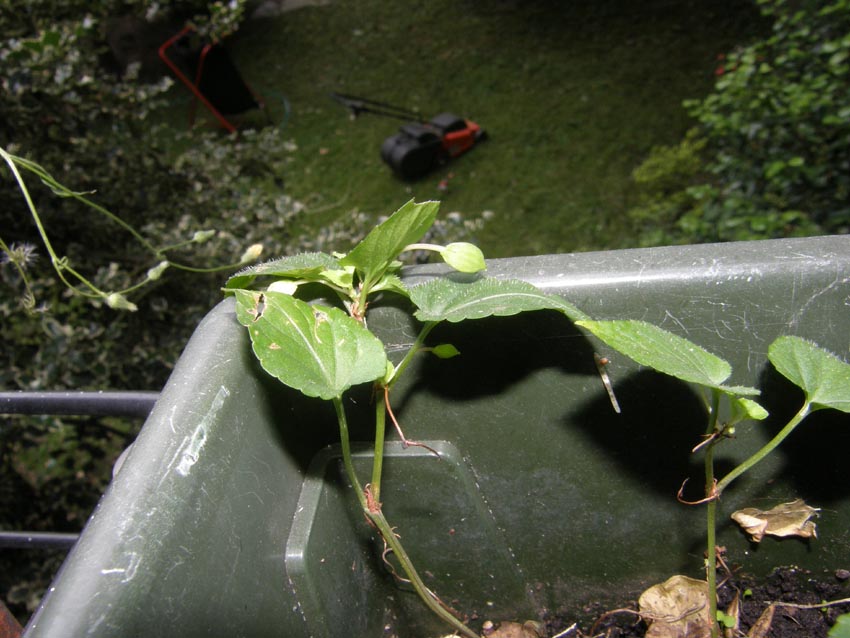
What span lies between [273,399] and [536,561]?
34 centimetres

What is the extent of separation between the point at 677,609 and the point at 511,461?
0.23m

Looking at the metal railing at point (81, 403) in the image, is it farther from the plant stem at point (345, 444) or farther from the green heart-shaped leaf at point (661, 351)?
the green heart-shaped leaf at point (661, 351)

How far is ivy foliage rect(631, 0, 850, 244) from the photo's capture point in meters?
1.57

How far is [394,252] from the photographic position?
1.85 ft

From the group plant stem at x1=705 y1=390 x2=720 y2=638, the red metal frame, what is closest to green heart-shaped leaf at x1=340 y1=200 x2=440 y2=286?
plant stem at x1=705 y1=390 x2=720 y2=638

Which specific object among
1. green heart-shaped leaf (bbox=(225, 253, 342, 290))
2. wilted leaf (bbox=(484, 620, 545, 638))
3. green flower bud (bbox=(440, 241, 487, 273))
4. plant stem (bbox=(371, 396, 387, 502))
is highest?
green heart-shaped leaf (bbox=(225, 253, 342, 290))

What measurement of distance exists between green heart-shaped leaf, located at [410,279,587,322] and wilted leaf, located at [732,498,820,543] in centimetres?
29

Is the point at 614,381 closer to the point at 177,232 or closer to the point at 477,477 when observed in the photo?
the point at 477,477

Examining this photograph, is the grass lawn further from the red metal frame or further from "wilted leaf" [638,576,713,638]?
"wilted leaf" [638,576,713,638]

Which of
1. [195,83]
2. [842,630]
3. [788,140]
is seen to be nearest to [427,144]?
[195,83]

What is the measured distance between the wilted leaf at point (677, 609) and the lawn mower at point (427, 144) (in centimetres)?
245

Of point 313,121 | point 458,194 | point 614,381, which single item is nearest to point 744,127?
point 458,194

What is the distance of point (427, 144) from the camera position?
113 inches

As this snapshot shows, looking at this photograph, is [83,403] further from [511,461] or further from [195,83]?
[195,83]
